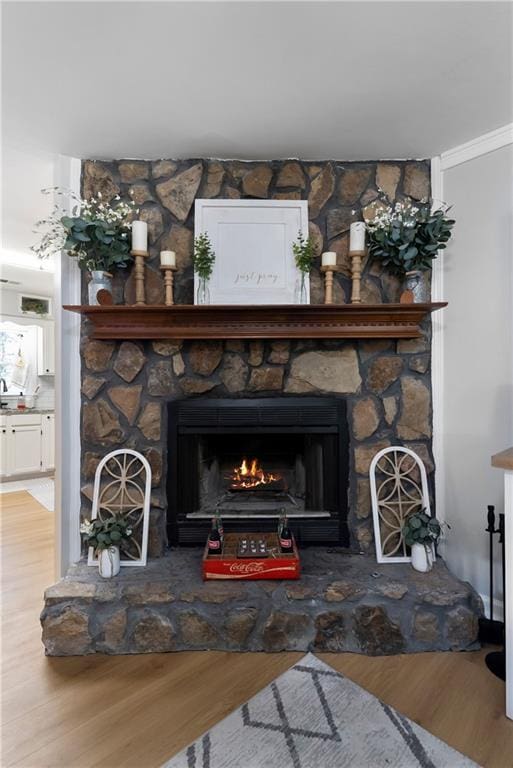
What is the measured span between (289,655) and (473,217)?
2236mm

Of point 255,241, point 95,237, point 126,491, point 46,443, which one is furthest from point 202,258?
point 46,443

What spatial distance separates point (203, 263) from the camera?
1884 mm

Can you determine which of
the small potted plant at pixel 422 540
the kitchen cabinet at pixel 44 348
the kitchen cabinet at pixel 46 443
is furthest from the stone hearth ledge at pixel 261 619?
the kitchen cabinet at pixel 44 348

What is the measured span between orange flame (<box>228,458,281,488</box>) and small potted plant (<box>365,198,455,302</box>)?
1272 mm

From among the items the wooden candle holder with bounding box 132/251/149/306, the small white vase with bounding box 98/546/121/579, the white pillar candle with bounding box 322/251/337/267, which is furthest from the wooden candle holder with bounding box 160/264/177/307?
the small white vase with bounding box 98/546/121/579

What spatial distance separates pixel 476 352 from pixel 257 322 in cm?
111

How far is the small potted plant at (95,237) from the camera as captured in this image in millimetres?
1850

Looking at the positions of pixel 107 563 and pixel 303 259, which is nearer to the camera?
pixel 107 563

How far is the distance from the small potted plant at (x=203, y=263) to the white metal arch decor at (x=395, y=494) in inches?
48.7

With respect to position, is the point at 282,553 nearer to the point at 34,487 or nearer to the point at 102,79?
the point at 102,79

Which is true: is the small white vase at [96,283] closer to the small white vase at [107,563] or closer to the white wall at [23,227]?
the white wall at [23,227]

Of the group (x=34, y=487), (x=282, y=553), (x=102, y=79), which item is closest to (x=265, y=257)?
(x=102, y=79)

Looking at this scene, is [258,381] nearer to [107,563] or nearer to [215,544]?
[215,544]

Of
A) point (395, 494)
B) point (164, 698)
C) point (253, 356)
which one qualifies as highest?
point (253, 356)
